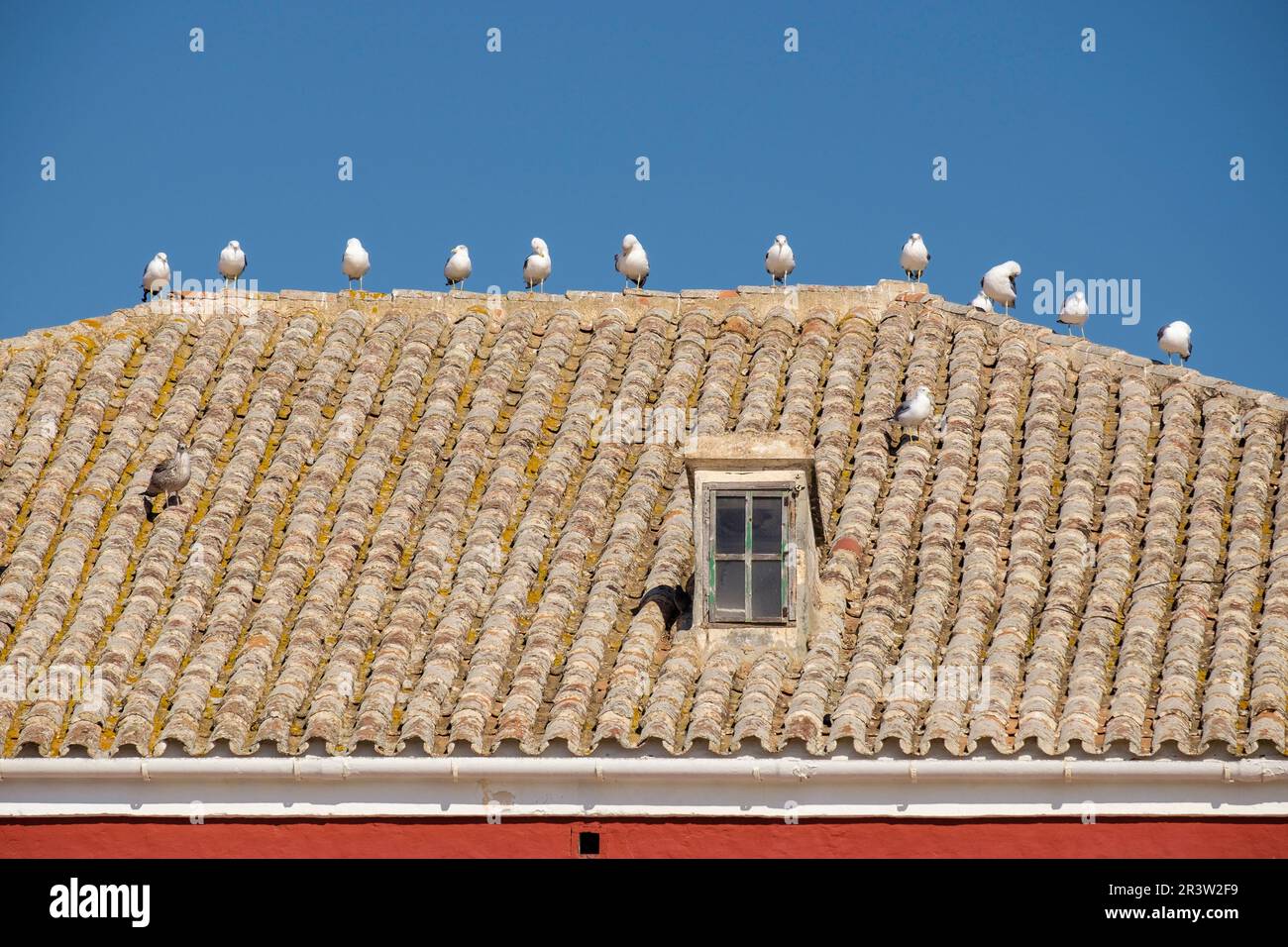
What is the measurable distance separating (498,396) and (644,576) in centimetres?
273

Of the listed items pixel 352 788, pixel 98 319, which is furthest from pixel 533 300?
pixel 352 788

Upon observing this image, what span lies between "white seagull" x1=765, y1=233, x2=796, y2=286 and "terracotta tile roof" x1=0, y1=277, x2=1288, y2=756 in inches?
27.4

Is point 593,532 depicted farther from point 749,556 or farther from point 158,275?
point 158,275

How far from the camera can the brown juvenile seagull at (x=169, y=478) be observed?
17.6 meters

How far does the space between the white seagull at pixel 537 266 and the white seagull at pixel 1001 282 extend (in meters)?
3.68

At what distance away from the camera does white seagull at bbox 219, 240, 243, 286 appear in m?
21.8

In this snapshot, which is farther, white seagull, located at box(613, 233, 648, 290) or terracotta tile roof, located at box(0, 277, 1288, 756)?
white seagull, located at box(613, 233, 648, 290)

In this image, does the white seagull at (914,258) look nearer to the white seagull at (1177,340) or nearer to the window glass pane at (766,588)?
the white seagull at (1177,340)

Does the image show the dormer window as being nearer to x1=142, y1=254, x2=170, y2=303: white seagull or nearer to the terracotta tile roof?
the terracotta tile roof

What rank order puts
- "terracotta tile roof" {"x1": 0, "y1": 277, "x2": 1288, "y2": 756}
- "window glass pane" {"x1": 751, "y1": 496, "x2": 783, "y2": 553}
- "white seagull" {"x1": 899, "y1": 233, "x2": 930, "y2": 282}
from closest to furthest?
"terracotta tile roof" {"x1": 0, "y1": 277, "x2": 1288, "y2": 756} < "window glass pane" {"x1": 751, "y1": 496, "x2": 783, "y2": 553} < "white seagull" {"x1": 899, "y1": 233, "x2": 930, "y2": 282}

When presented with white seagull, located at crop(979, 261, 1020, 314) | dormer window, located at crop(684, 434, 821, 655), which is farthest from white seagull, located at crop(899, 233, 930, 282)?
dormer window, located at crop(684, 434, 821, 655)

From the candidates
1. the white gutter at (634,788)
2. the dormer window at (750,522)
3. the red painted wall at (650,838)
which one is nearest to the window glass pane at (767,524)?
the dormer window at (750,522)

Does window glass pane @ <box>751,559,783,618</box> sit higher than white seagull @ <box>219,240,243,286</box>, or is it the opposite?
white seagull @ <box>219,240,243,286</box>

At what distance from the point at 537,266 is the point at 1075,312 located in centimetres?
451
